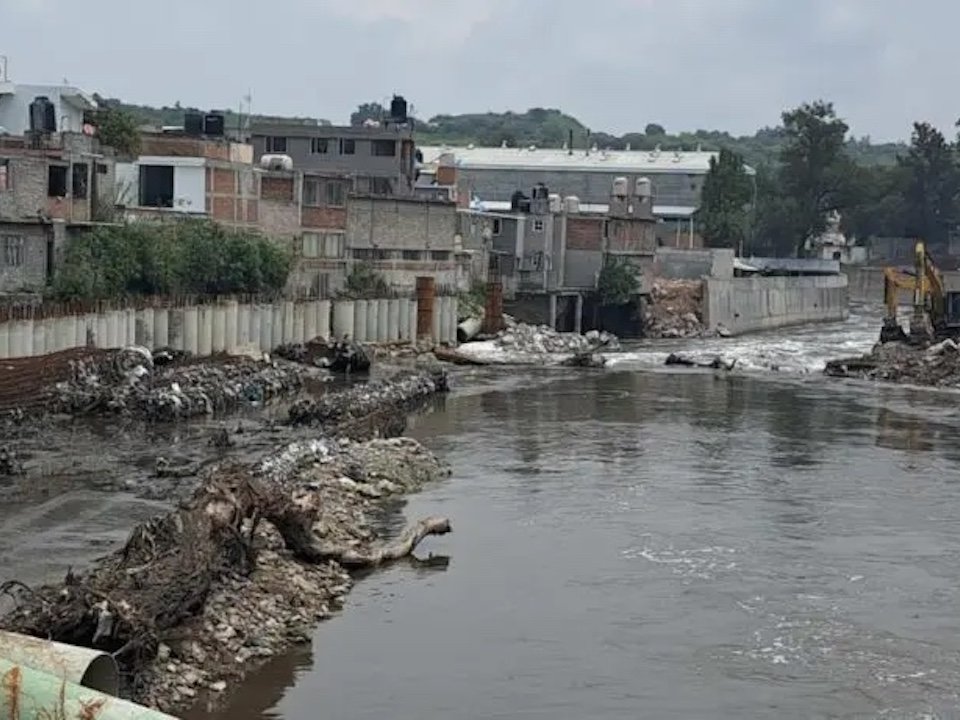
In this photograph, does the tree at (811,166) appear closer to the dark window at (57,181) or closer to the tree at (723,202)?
the tree at (723,202)

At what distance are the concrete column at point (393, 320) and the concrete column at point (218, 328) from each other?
12026 millimetres

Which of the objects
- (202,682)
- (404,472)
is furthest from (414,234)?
(202,682)

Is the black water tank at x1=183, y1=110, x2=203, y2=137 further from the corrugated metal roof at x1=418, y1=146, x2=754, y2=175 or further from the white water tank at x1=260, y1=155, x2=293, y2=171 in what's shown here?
the corrugated metal roof at x1=418, y1=146, x2=754, y2=175

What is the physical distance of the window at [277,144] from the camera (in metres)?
83.6

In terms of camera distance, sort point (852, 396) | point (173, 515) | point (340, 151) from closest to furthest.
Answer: point (173, 515), point (852, 396), point (340, 151)

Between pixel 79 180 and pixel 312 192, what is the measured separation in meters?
15.5

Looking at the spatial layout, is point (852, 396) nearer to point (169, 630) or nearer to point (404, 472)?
point (404, 472)

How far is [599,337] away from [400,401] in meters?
29.7

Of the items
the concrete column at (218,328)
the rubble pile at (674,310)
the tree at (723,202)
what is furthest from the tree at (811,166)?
the concrete column at (218,328)

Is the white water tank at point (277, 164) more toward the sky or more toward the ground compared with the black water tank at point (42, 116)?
more toward the ground

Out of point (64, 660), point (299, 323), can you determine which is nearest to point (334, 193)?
point (299, 323)

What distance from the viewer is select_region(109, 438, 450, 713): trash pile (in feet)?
58.0

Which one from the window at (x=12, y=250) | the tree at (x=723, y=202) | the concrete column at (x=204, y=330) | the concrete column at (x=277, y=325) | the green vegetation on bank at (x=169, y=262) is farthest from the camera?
the tree at (x=723, y=202)

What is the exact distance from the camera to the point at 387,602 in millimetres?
21953
